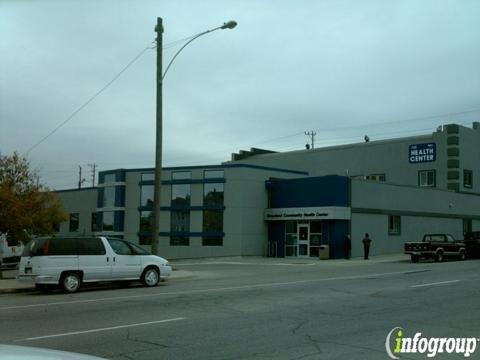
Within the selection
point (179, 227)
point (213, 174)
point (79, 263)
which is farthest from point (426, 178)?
point (79, 263)

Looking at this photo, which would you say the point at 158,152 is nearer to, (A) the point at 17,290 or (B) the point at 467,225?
(A) the point at 17,290

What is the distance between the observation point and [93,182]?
348 feet

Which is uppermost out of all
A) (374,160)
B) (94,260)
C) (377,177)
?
(374,160)

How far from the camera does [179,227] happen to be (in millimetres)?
39688

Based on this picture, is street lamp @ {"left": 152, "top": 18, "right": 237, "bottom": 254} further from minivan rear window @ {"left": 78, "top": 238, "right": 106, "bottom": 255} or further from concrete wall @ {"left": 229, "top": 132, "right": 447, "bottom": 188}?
concrete wall @ {"left": 229, "top": 132, "right": 447, "bottom": 188}

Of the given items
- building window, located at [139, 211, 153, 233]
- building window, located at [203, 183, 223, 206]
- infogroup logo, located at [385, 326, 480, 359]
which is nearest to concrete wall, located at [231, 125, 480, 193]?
building window, located at [203, 183, 223, 206]

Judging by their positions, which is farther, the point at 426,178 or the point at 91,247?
the point at 426,178

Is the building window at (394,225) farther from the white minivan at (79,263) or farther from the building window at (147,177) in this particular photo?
the white minivan at (79,263)

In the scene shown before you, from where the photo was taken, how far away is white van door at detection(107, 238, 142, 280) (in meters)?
19.1

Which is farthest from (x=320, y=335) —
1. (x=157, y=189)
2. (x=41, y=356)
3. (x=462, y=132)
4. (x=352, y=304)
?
(x=462, y=132)

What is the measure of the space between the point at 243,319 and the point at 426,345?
11.9 ft

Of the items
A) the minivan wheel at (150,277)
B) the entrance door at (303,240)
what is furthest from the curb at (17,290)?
the entrance door at (303,240)

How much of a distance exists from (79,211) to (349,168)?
961 inches

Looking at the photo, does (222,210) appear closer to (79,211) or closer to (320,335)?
(79,211)
